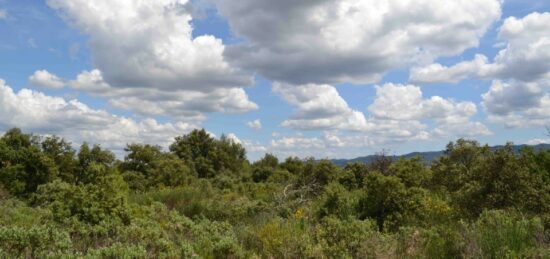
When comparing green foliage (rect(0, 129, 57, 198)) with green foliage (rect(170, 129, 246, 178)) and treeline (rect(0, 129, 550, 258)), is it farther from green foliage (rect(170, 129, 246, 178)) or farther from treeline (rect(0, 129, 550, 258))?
green foliage (rect(170, 129, 246, 178))

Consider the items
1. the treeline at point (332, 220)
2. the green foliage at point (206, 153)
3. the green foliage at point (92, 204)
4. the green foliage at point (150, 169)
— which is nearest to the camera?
the treeline at point (332, 220)

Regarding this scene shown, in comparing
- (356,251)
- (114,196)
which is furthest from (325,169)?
(356,251)

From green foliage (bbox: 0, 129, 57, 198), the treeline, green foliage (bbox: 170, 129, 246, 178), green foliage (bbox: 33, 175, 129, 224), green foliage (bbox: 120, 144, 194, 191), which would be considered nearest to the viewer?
the treeline

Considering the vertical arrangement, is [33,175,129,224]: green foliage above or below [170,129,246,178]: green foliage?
below

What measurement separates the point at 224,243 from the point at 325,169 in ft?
56.1

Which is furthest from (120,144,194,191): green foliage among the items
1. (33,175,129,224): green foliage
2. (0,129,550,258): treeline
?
(33,175,129,224): green foliage

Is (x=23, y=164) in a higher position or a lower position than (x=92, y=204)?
higher

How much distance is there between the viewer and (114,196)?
10.6 m

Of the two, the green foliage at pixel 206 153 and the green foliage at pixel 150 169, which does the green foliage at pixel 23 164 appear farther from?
the green foliage at pixel 206 153

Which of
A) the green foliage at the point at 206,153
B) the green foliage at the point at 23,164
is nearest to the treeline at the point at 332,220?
the green foliage at the point at 23,164

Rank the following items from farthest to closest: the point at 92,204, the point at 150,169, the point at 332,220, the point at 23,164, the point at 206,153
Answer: the point at 206,153 → the point at 150,169 → the point at 23,164 → the point at 92,204 → the point at 332,220

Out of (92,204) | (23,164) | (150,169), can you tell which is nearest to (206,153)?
(150,169)

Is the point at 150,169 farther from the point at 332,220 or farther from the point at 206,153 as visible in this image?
the point at 332,220

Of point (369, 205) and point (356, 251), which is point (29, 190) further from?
point (356, 251)
